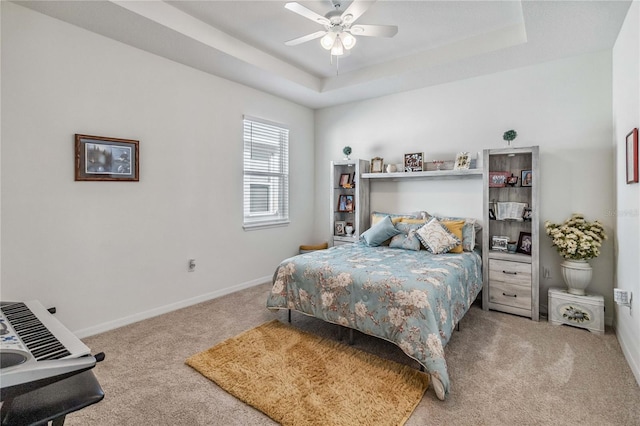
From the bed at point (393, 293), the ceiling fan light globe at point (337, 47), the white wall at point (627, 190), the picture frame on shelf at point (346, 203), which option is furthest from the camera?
the picture frame on shelf at point (346, 203)

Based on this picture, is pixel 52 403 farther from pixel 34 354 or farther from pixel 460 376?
pixel 460 376

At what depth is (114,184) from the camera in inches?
118

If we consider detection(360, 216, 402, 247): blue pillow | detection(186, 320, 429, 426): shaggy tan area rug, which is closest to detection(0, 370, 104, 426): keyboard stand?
detection(186, 320, 429, 426): shaggy tan area rug

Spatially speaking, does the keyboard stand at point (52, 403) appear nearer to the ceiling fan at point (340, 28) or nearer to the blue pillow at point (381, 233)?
the ceiling fan at point (340, 28)

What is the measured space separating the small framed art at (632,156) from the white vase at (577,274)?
0.95 meters

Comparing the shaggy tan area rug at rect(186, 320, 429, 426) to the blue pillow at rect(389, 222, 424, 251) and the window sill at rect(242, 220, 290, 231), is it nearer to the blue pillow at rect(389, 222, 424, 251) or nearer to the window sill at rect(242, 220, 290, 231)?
the blue pillow at rect(389, 222, 424, 251)

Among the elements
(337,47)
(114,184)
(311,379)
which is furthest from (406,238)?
(114,184)

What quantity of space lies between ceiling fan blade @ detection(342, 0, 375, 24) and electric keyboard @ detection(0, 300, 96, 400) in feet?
8.17

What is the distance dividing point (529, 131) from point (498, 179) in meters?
0.66

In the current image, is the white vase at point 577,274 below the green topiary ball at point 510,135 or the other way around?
below

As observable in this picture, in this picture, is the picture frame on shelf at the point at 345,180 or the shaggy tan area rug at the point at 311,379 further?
the picture frame on shelf at the point at 345,180

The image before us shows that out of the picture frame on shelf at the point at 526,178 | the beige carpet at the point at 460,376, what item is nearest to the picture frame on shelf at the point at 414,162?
the picture frame on shelf at the point at 526,178

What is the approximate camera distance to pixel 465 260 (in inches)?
122

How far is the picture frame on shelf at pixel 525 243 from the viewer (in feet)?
10.7
